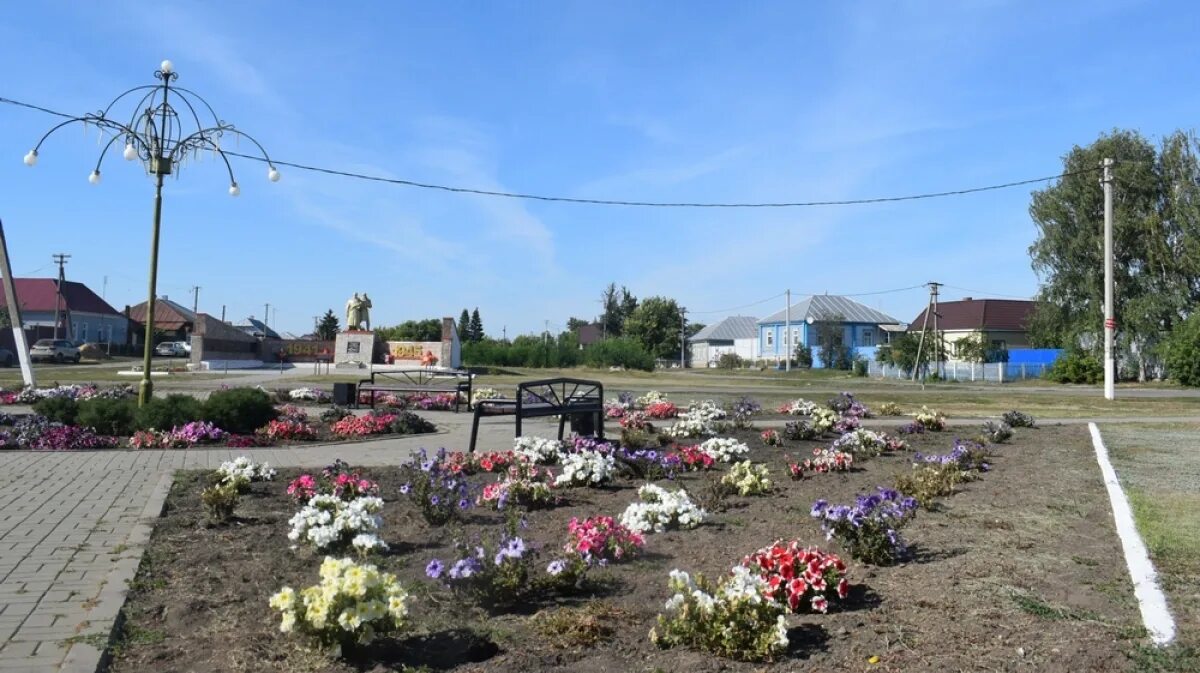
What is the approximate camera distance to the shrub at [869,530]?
5051 mm

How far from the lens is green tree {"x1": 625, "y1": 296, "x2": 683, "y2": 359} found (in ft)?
323

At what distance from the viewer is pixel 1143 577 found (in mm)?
4688

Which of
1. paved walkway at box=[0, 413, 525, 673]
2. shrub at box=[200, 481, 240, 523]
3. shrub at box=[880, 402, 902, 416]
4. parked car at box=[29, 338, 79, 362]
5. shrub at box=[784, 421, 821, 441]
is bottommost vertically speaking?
paved walkway at box=[0, 413, 525, 673]

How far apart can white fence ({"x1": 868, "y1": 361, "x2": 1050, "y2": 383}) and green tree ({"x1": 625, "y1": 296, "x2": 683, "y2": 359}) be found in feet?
143

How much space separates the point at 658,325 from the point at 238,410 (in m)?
86.6

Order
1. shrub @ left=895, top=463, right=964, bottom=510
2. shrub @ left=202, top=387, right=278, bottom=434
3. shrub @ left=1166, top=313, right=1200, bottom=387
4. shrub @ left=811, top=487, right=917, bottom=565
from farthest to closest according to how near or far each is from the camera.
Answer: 1. shrub @ left=1166, top=313, right=1200, bottom=387
2. shrub @ left=202, top=387, right=278, bottom=434
3. shrub @ left=895, top=463, right=964, bottom=510
4. shrub @ left=811, top=487, right=917, bottom=565

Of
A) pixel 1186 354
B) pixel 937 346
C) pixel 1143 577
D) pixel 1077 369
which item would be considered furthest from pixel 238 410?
pixel 937 346

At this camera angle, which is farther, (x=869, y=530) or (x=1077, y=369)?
(x=1077, y=369)

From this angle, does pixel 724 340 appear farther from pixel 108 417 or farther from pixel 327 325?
pixel 108 417

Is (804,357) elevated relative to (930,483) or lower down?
elevated

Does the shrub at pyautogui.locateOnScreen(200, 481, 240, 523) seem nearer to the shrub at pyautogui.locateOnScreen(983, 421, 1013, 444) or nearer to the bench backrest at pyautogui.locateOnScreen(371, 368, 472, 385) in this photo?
the shrub at pyautogui.locateOnScreen(983, 421, 1013, 444)

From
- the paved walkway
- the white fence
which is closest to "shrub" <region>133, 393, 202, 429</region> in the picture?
the paved walkway

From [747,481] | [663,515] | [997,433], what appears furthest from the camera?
[997,433]

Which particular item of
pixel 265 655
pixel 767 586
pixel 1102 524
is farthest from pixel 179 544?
pixel 1102 524
